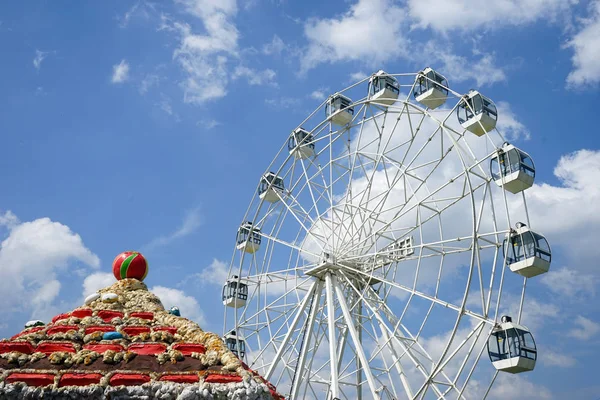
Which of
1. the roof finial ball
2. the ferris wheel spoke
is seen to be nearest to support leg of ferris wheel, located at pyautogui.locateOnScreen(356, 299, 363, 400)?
the ferris wheel spoke

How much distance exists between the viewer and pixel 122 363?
10.9 m

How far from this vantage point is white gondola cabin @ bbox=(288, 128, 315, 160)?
29125 millimetres

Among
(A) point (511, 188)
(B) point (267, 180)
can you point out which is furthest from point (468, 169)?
(B) point (267, 180)

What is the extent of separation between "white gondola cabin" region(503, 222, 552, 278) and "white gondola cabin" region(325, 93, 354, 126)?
32.1 feet

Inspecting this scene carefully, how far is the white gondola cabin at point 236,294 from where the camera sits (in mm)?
28906

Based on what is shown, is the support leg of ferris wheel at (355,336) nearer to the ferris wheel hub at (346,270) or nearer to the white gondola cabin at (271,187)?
the ferris wheel hub at (346,270)

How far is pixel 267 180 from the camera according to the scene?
29.9 meters

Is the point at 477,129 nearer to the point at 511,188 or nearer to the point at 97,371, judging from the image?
the point at 511,188

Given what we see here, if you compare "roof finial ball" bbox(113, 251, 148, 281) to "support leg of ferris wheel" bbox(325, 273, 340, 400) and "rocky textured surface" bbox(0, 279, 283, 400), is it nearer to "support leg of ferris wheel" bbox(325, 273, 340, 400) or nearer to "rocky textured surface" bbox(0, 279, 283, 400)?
"rocky textured surface" bbox(0, 279, 283, 400)

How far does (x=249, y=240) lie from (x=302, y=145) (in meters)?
4.88

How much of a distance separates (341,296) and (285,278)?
4.18 m

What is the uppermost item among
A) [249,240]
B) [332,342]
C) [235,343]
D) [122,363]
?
[249,240]

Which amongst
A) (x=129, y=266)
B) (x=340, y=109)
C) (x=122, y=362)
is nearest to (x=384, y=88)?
(x=340, y=109)

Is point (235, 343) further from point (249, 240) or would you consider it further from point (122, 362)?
point (122, 362)
